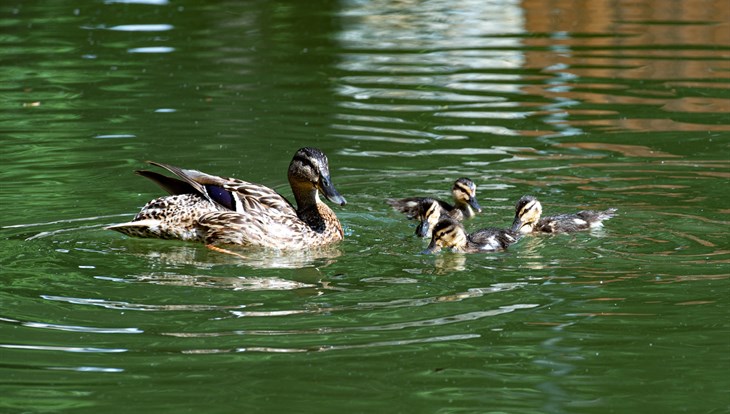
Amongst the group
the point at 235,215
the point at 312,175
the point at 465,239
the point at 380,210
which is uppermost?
the point at 312,175

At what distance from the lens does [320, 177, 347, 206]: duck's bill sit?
26.3 feet

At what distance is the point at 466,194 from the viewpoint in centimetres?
841

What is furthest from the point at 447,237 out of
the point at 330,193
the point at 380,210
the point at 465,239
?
the point at 380,210

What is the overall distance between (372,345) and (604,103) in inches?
247

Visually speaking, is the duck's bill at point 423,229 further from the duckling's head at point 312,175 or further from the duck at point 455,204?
the duckling's head at point 312,175

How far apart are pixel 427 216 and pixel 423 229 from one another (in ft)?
0.34

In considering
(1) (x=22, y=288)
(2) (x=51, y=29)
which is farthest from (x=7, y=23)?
(1) (x=22, y=288)

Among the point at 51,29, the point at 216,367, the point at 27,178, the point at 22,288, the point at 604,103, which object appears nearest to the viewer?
the point at 216,367

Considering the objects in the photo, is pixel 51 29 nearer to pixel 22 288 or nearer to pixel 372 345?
pixel 22 288

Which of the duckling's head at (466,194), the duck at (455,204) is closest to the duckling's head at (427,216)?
the duck at (455,204)

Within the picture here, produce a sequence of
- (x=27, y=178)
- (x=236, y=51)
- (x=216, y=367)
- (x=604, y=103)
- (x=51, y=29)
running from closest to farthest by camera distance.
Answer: (x=216, y=367) < (x=27, y=178) < (x=604, y=103) < (x=236, y=51) < (x=51, y=29)

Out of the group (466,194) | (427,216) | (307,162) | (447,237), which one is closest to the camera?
(447,237)

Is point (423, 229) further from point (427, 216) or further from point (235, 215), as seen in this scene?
point (235, 215)

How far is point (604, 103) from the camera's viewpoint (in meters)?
11.7
